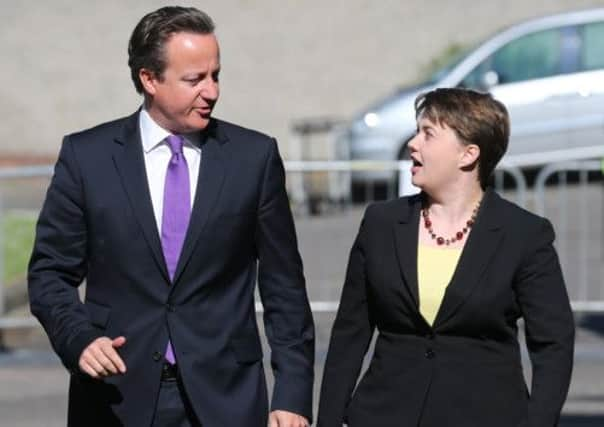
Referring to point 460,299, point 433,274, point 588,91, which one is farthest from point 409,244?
point 588,91

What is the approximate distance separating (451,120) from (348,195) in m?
6.87

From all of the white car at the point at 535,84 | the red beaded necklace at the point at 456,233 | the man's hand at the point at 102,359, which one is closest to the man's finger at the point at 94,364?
the man's hand at the point at 102,359

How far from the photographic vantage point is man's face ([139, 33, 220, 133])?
4.43m

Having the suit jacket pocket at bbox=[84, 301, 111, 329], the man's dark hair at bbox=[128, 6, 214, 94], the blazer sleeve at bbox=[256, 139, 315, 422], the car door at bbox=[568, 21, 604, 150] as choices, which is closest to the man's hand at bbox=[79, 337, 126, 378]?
the suit jacket pocket at bbox=[84, 301, 111, 329]

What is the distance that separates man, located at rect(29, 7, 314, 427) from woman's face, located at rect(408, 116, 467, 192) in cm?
38

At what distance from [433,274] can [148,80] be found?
2.99 feet

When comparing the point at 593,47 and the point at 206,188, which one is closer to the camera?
the point at 206,188

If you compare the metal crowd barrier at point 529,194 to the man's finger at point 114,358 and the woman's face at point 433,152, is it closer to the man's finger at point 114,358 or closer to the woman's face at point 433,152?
the woman's face at point 433,152

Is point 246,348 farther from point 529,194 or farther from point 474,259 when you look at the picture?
point 529,194

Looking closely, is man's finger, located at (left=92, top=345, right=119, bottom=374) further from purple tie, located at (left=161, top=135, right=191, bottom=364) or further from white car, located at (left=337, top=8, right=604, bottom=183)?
white car, located at (left=337, top=8, right=604, bottom=183)

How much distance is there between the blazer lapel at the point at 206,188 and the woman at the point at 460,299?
0.51m

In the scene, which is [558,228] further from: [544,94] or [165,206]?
[165,206]

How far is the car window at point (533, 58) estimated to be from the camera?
15.8m

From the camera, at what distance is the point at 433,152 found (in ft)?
15.0
